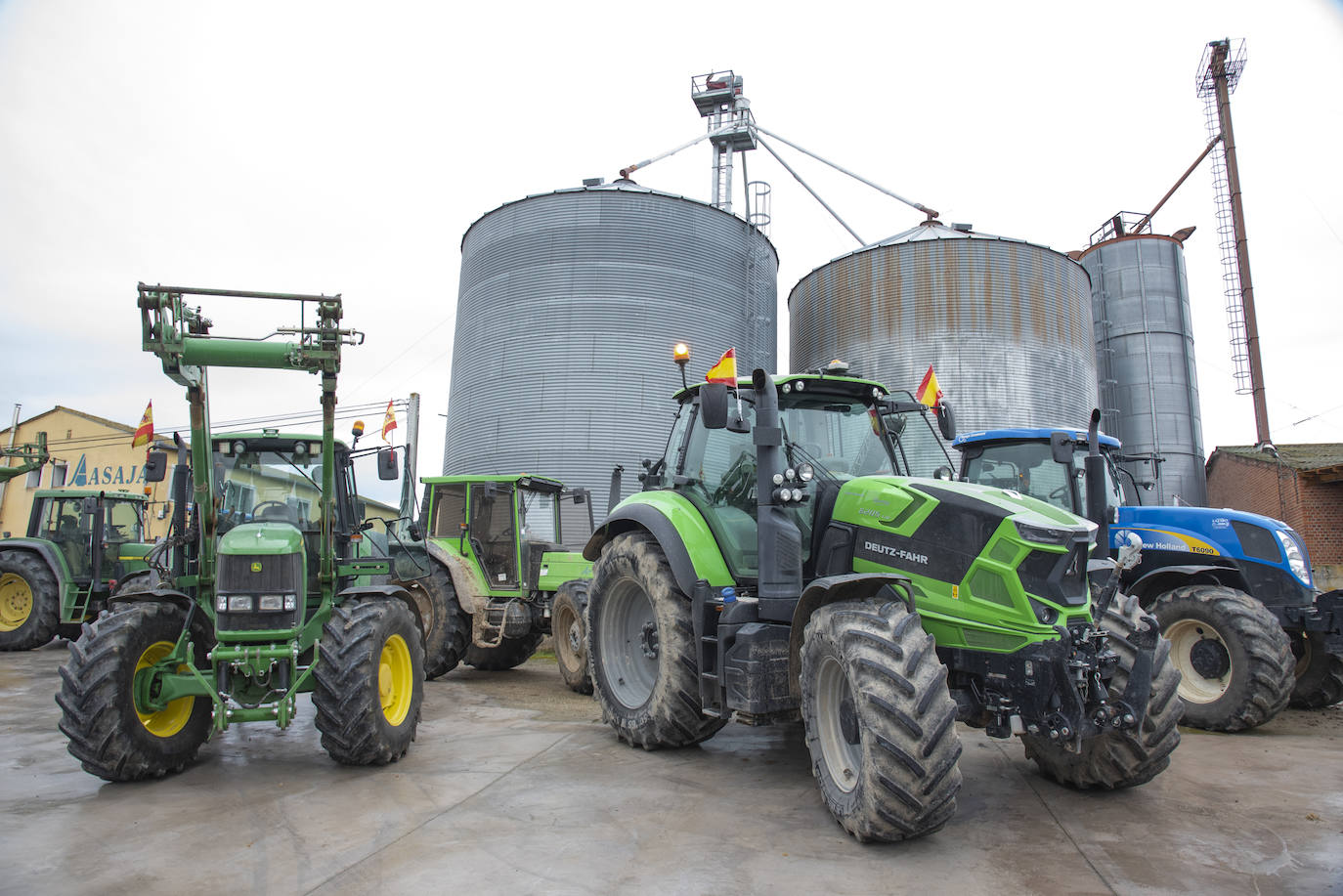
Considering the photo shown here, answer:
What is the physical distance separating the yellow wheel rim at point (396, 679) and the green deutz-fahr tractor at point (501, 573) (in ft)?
8.97

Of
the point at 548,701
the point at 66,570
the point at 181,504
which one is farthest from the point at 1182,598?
the point at 66,570

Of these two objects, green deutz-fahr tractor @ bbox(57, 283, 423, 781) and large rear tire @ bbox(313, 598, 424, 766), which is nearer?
green deutz-fahr tractor @ bbox(57, 283, 423, 781)

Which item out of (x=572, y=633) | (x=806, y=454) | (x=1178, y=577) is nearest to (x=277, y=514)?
(x=572, y=633)

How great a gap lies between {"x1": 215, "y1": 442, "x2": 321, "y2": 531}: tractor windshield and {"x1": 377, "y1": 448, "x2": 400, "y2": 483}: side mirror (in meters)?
0.43

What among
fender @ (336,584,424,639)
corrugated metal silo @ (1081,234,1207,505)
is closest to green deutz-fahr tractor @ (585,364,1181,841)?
fender @ (336,584,424,639)

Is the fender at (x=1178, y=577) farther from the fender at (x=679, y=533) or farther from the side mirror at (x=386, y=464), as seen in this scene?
the side mirror at (x=386, y=464)

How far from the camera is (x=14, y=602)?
12.0 m

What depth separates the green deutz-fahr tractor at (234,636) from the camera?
4695 millimetres

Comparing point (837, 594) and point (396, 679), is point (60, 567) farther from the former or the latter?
point (837, 594)

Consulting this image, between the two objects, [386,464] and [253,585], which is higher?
[386,464]

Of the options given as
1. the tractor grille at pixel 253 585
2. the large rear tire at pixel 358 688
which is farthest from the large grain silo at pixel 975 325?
the tractor grille at pixel 253 585

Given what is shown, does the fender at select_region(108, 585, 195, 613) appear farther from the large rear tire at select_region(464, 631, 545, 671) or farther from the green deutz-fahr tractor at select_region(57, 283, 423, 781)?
the large rear tire at select_region(464, 631, 545, 671)

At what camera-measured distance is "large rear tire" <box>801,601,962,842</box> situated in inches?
137

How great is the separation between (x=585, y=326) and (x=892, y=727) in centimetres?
1188
